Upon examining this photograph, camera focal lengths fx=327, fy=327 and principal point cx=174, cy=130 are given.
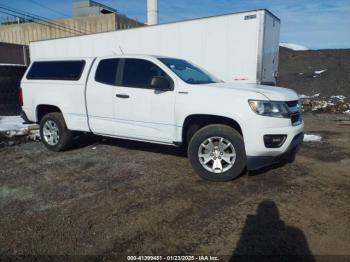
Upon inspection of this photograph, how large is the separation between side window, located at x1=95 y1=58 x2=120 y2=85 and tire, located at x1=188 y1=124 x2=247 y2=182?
6.46 feet

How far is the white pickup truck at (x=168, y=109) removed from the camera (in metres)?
4.62

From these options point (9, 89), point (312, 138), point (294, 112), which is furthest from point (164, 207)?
point (9, 89)

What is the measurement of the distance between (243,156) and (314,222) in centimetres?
142

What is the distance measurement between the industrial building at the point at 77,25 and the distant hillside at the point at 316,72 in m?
15.5

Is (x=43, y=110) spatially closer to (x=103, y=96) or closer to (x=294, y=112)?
(x=103, y=96)

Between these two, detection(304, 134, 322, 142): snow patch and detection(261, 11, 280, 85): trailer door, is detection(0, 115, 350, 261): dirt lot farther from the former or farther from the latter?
detection(261, 11, 280, 85): trailer door

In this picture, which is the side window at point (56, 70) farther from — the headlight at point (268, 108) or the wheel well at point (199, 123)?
the headlight at point (268, 108)

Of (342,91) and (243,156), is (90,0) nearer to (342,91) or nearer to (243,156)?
(342,91)

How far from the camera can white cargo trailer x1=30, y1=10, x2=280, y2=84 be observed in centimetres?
828

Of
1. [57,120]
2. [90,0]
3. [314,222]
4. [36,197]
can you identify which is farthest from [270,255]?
[90,0]

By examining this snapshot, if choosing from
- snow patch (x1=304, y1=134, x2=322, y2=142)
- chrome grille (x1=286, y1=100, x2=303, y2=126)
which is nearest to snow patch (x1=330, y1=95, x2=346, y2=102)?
snow patch (x1=304, y1=134, x2=322, y2=142)

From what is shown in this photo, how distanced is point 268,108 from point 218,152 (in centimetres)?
97

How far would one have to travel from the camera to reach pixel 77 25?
32.8m

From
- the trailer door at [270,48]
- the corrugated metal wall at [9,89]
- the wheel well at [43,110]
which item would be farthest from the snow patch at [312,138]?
the corrugated metal wall at [9,89]
